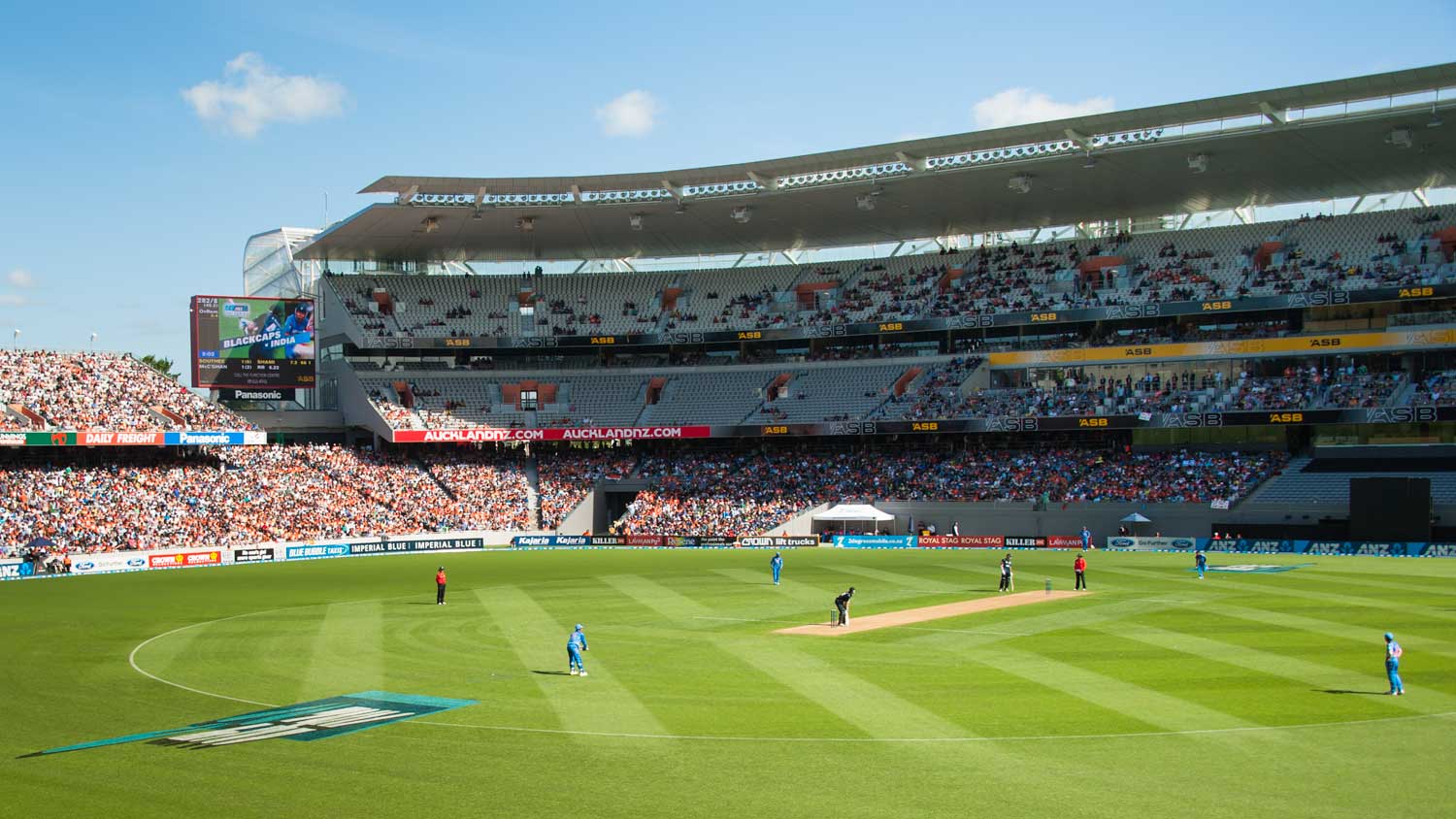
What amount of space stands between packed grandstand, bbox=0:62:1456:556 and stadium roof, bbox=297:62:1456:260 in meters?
0.58

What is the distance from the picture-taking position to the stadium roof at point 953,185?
54.3 m

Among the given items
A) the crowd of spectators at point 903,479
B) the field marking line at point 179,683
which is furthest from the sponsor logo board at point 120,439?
the field marking line at point 179,683

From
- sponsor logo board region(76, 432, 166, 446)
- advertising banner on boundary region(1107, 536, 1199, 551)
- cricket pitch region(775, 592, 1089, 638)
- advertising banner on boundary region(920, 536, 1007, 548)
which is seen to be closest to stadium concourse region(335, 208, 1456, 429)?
advertising banner on boundary region(920, 536, 1007, 548)

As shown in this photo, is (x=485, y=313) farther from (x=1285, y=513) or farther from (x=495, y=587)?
(x=1285, y=513)

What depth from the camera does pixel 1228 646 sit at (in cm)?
2759

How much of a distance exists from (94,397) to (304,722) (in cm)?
5230

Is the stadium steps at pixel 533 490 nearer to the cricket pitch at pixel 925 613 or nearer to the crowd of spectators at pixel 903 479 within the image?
the crowd of spectators at pixel 903 479

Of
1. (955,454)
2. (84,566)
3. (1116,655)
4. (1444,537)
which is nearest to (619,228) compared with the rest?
(955,454)

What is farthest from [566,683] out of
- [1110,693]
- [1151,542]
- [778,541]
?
[778,541]

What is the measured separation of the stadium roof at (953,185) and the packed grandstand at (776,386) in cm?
58

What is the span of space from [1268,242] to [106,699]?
66.1 m

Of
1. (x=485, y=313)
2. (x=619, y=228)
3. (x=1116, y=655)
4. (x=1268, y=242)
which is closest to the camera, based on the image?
(x=1116, y=655)

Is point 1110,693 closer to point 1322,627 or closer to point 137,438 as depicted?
point 1322,627

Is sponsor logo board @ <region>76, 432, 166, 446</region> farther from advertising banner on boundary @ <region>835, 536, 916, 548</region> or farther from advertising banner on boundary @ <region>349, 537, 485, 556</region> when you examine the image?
advertising banner on boundary @ <region>835, 536, 916, 548</region>
